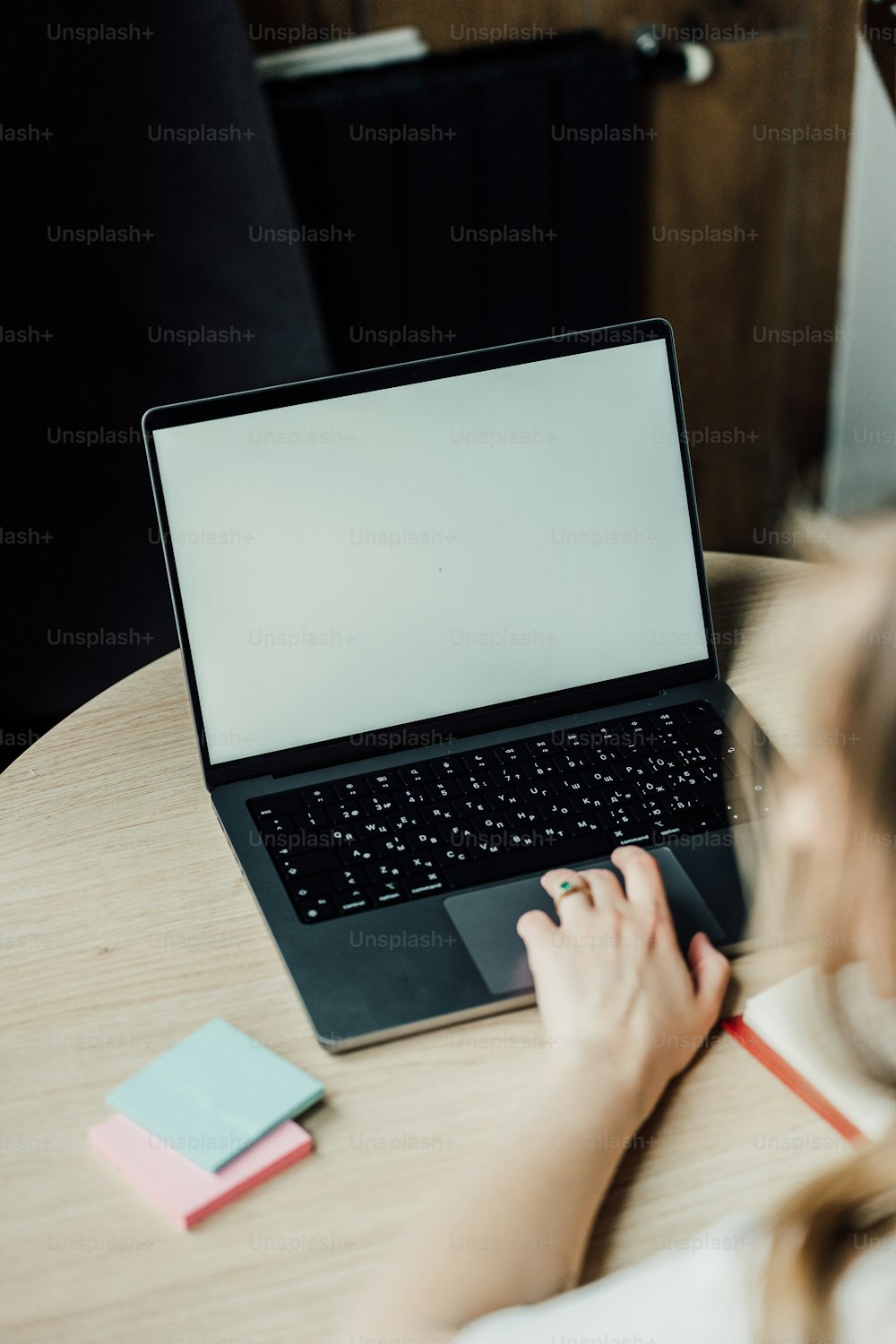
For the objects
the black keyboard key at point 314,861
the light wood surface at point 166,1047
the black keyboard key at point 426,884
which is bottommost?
the light wood surface at point 166,1047

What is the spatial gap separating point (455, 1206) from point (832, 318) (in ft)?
7.02

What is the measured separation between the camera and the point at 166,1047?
0.76 m

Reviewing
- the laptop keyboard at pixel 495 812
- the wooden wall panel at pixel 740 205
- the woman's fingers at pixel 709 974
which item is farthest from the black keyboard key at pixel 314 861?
the wooden wall panel at pixel 740 205

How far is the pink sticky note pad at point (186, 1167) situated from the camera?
0.66m

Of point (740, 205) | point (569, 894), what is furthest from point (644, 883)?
point (740, 205)

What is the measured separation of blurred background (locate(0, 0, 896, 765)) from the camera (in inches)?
58.4

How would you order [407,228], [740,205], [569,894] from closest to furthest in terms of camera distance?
1. [569,894]
2. [407,228]
3. [740,205]

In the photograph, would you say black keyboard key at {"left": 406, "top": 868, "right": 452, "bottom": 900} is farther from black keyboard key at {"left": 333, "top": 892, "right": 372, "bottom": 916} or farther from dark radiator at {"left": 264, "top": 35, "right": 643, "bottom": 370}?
dark radiator at {"left": 264, "top": 35, "right": 643, "bottom": 370}

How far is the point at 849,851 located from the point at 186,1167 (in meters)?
0.37

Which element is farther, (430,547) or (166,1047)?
(430,547)

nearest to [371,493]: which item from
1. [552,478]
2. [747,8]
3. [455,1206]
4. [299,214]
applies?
[552,478]

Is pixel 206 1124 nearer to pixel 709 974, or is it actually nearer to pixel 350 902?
pixel 350 902

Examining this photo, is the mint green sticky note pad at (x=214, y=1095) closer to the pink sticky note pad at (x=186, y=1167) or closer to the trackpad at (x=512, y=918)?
the pink sticky note pad at (x=186, y=1167)

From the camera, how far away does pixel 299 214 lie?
200cm
